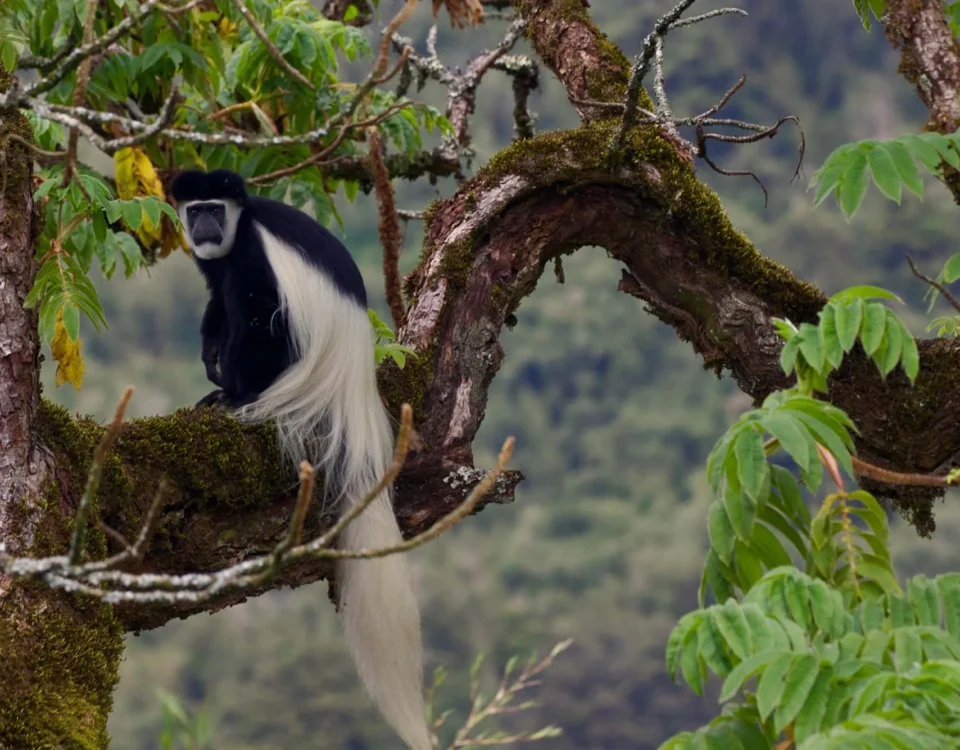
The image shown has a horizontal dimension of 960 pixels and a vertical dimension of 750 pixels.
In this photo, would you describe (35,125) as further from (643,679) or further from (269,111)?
(643,679)

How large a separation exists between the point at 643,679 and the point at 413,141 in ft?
63.8

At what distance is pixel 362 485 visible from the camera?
8.16ft

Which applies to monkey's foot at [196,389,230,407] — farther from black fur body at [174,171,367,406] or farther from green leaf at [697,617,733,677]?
green leaf at [697,617,733,677]

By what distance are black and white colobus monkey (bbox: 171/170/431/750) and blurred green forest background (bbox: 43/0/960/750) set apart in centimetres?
1718

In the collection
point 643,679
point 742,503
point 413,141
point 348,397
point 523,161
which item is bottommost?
point 643,679

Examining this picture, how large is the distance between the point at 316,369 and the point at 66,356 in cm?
60

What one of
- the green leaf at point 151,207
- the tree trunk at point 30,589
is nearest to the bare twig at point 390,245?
the green leaf at point 151,207

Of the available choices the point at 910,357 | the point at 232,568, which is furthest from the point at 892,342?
the point at 232,568

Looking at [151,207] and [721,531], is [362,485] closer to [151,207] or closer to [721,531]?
[151,207]

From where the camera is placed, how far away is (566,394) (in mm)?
25578

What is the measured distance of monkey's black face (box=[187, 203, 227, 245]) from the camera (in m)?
3.03

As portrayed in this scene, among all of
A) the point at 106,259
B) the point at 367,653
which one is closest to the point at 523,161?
the point at 106,259

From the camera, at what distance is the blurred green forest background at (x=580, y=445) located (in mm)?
20953

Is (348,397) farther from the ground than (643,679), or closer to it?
farther from the ground
